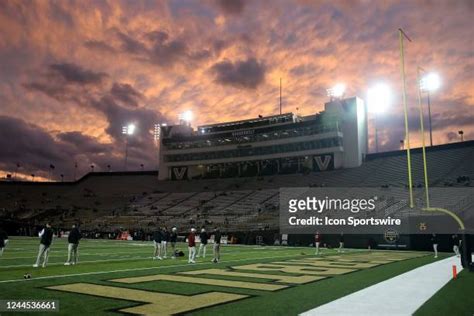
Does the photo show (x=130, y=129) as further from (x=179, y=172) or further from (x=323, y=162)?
(x=323, y=162)

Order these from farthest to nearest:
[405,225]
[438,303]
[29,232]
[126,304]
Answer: [29,232], [405,225], [438,303], [126,304]

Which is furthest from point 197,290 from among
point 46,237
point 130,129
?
point 130,129

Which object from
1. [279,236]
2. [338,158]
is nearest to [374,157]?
[338,158]

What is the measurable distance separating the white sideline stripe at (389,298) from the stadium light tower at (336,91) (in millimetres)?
50499

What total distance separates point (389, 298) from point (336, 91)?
5591cm

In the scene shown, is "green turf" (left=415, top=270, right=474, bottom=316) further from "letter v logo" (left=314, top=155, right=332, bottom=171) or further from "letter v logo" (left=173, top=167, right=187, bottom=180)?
"letter v logo" (left=173, top=167, right=187, bottom=180)

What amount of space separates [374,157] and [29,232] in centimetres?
4753

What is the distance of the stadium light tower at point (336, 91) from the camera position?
6188 centimetres

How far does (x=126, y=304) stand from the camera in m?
8.43

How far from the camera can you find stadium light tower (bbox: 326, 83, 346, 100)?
61875 mm

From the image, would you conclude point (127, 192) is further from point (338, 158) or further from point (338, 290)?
point (338, 290)

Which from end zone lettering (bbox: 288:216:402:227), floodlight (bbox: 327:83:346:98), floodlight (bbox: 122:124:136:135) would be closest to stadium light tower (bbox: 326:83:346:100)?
floodlight (bbox: 327:83:346:98)

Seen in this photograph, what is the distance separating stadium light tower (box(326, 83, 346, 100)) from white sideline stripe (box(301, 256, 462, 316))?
5050 cm

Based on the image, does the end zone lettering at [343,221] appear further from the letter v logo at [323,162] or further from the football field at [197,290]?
the football field at [197,290]
